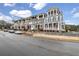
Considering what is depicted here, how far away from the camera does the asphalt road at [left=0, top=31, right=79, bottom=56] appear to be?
288cm

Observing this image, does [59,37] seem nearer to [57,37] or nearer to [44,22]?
[57,37]

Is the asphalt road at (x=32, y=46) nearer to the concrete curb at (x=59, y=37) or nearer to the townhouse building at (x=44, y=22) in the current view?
the concrete curb at (x=59, y=37)

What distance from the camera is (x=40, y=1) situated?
2.94 m

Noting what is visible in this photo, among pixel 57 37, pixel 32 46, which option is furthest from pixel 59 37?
pixel 32 46

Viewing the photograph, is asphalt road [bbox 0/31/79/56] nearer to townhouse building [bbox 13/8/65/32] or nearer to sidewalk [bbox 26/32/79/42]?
sidewalk [bbox 26/32/79/42]

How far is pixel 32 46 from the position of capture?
3.01 meters

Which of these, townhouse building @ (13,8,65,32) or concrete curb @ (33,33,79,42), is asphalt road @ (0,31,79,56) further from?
townhouse building @ (13,8,65,32)

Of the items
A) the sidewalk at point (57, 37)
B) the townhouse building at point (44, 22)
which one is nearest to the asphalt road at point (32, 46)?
the sidewalk at point (57, 37)

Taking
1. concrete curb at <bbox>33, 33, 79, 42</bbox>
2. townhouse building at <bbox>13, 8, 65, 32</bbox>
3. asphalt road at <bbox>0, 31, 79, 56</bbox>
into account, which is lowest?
asphalt road at <bbox>0, 31, 79, 56</bbox>

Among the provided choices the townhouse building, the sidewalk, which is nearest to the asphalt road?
the sidewalk

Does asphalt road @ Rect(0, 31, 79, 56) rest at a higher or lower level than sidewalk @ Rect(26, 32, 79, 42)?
lower

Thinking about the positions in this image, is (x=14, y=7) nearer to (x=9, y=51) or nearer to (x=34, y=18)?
(x=34, y=18)

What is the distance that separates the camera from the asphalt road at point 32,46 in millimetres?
2885

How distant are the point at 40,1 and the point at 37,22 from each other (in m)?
0.35
